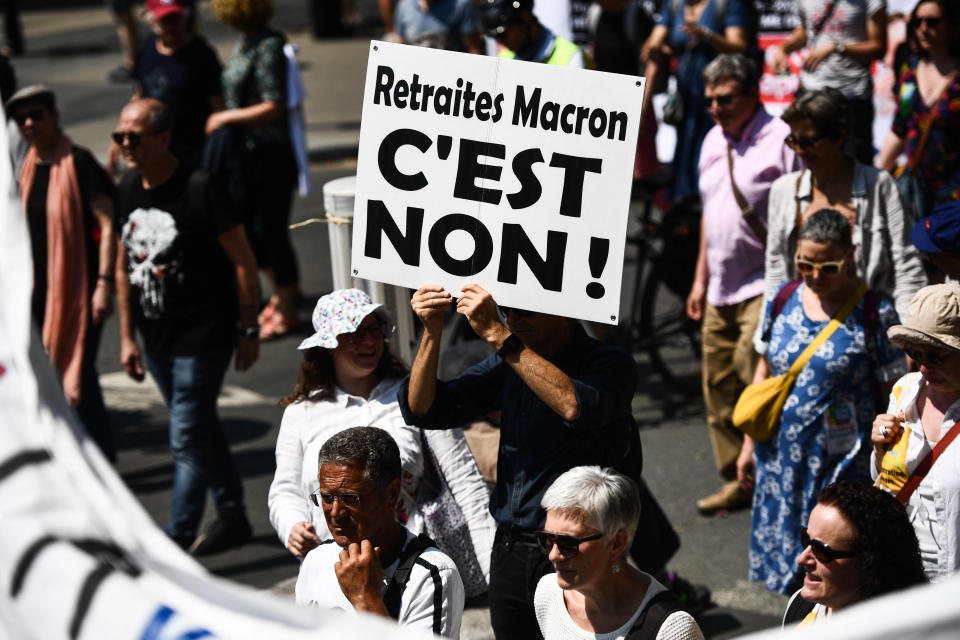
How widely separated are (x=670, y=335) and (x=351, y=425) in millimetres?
3722

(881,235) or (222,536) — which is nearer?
(881,235)

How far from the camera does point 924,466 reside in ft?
12.0

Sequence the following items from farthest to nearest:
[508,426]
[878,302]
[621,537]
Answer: [878,302] → [508,426] → [621,537]

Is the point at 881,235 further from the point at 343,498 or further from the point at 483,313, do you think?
the point at 343,498

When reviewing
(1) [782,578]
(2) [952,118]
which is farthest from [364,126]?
(2) [952,118]

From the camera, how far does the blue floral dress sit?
438 centimetres

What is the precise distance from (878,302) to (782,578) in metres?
1.14

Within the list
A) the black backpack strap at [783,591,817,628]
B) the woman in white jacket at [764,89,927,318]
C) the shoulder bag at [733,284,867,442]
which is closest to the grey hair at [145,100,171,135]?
the woman in white jacket at [764,89,927,318]

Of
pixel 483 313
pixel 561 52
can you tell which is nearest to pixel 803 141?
pixel 561 52

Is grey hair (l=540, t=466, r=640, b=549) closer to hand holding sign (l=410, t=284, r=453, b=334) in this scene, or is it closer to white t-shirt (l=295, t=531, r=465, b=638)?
white t-shirt (l=295, t=531, r=465, b=638)

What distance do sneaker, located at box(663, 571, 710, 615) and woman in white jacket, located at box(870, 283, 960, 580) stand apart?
54.2 inches

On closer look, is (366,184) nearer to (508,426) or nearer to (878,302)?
(508,426)

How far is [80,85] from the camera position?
1927cm

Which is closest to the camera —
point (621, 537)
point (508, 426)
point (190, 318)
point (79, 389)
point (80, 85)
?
point (621, 537)
